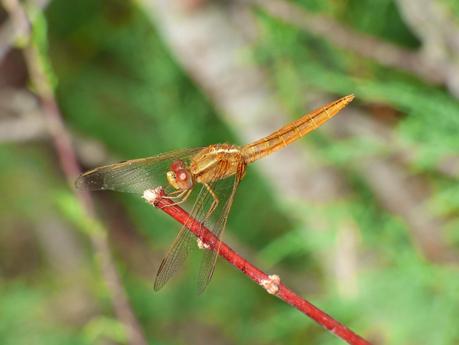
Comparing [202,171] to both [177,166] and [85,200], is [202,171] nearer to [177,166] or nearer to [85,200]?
[177,166]

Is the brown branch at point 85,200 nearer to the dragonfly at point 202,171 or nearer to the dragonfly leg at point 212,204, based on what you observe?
the dragonfly at point 202,171

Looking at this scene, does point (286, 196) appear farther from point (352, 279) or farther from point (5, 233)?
point (5, 233)

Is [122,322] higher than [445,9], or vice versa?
[445,9]

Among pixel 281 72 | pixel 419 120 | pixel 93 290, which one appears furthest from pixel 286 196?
pixel 93 290

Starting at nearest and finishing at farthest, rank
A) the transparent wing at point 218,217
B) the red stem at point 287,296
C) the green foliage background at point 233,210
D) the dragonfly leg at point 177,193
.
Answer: the red stem at point 287,296
the transparent wing at point 218,217
the dragonfly leg at point 177,193
the green foliage background at point 233,210

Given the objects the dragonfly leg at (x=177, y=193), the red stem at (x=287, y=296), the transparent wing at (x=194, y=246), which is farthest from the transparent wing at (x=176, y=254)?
the red stem at (x=287, y=296)

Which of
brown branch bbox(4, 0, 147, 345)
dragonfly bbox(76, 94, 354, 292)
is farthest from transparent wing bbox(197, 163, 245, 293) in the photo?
brown branch bbox(4, 0, 147, 345)

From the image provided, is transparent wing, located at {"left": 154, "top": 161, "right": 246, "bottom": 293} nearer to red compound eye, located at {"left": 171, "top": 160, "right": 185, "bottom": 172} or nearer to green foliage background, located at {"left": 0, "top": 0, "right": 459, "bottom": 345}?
red compound eye, located at {"left": 171, "top": 160, "right": 185, "bottom": 172}
